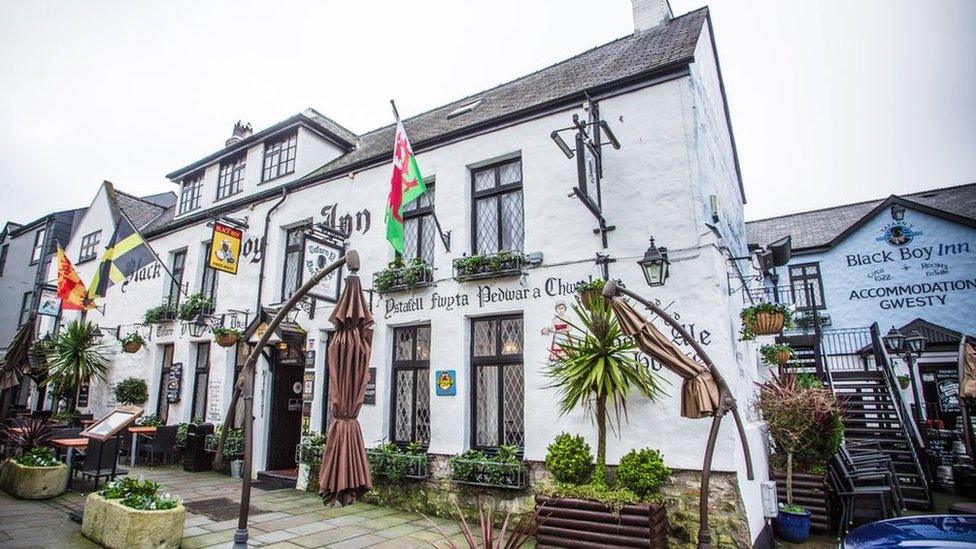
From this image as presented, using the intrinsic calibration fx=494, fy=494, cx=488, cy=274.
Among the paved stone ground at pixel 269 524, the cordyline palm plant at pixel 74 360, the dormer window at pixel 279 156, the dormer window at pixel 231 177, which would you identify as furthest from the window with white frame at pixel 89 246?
the paved stone ground at pixel 269 524

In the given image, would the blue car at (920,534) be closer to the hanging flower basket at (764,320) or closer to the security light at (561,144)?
the hanging flower basket at (764,320)

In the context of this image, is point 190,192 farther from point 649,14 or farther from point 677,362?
point 677,362

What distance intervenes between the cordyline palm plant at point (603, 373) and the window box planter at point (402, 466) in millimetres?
2849

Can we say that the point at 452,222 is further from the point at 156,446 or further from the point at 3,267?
the point at 3,267

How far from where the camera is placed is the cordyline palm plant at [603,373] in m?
6.30

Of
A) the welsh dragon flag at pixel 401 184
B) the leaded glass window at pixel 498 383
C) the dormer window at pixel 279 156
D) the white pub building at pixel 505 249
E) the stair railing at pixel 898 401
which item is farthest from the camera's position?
the dormer window at pixel 279 156

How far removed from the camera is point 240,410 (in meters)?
12.0

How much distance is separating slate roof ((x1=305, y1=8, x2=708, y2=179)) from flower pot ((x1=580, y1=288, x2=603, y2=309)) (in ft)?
11.0

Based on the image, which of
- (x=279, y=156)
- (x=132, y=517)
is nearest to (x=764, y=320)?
(x=132, y=517)

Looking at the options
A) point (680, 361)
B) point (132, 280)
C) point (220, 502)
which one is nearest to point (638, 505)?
point (680, 361)

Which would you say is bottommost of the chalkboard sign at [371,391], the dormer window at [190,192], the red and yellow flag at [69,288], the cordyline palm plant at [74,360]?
the chalkboard sign at [371,391]

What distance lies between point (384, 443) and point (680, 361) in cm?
562

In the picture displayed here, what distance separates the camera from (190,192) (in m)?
15.6

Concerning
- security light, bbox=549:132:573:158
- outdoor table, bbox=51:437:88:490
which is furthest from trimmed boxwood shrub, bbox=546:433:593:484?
outdoor table, bbox=51:437:88:490
